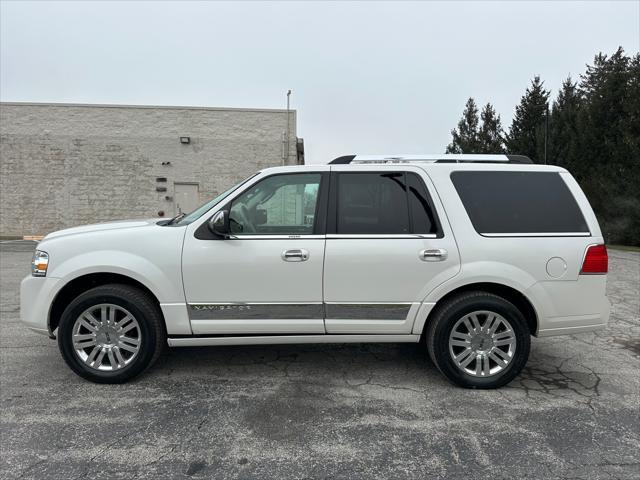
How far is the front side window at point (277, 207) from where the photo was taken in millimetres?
3648

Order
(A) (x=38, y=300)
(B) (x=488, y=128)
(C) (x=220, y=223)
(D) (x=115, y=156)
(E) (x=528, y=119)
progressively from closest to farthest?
(C) (x=220, y=223), (A) (x=38, y=300), (D) (x=115, y=156), (E) (x=528, y=119), (B) (x=488, y=128)

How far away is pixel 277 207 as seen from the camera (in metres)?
3.74

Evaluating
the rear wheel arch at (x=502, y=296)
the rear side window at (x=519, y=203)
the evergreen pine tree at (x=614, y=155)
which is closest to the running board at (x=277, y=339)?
the rear wheel arch at (x=502, y=296)

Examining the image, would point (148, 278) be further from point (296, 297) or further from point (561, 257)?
point (561, 257)

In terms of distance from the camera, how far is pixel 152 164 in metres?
18.7

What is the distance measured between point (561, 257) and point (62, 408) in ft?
13.8

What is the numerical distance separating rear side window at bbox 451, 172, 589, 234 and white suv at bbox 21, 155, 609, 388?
1cm

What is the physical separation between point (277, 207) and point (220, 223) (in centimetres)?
54

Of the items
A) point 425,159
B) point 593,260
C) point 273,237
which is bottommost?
point 593,260

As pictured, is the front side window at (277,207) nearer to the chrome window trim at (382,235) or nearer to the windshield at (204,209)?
the windshield at (204,209)

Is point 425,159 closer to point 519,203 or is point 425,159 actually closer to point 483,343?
point 519,203

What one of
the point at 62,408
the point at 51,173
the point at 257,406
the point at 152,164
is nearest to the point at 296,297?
the point at 257,406

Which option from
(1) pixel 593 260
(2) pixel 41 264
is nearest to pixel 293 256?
(2) pixel 41 264

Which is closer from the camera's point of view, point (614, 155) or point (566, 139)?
point (614, 155)
